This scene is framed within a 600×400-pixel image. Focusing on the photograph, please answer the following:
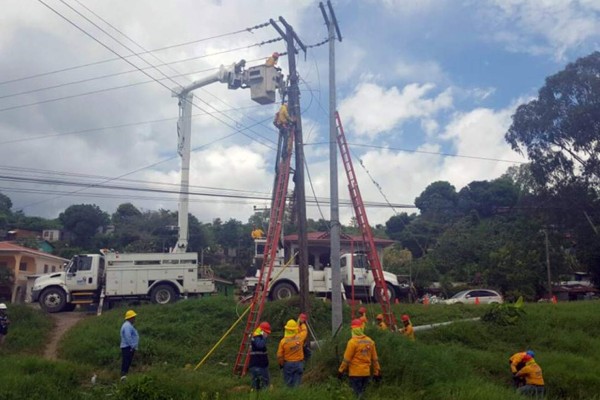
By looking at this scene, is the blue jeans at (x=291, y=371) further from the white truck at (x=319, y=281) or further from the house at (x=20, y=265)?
the house at (x=20, y=265)

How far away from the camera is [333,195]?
47.3ft

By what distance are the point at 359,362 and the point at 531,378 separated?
401cm

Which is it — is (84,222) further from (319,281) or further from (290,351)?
(290,351)

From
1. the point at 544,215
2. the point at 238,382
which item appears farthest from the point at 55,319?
the point at 544,215

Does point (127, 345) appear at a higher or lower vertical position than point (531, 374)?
higher

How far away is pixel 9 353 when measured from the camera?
16.4 meters

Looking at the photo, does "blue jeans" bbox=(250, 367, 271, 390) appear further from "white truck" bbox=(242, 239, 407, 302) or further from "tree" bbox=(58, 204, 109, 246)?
"tree" bbox=(58, 204, 109, 246)

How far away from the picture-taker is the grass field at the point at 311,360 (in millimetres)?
9883

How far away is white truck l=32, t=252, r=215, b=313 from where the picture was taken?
2347cm

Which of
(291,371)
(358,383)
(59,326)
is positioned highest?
(59,326)

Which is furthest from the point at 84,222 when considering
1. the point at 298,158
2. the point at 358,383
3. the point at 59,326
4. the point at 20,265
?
the point at 358,383

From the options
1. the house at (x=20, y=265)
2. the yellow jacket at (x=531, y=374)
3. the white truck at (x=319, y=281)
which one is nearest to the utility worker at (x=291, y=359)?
the yellow jacket at (x=531, y=374)

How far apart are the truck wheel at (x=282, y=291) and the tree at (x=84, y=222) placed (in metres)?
35.0

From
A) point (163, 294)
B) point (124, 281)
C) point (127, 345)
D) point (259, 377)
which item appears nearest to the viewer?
point (259, 377)
